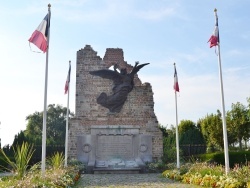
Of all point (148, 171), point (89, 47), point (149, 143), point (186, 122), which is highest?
point (89, 47)

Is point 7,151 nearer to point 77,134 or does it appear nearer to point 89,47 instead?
point 77,134

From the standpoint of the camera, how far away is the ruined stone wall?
65.6 ft

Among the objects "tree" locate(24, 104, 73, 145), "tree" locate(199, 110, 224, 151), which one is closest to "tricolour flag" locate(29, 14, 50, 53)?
"tree" locate(199, 110, 224, 151)

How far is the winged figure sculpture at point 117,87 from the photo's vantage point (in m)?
20.3

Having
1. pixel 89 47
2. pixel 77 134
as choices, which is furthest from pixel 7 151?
pixel 89 47

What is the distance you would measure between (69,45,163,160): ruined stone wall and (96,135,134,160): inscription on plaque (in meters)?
0.89

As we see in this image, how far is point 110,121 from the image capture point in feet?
65.8

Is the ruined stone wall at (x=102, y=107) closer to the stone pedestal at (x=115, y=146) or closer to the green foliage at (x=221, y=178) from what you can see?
the stone pedestal at (x=115, y=146)

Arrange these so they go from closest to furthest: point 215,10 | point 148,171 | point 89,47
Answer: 1. point 215,10
2. point 148,171
3. point 89,47

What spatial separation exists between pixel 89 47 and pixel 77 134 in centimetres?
564

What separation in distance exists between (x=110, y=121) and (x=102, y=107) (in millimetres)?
996

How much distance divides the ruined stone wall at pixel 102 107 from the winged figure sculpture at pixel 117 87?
0.80 feet

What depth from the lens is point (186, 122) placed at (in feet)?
130

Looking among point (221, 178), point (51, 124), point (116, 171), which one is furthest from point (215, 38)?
point (51, 124)
